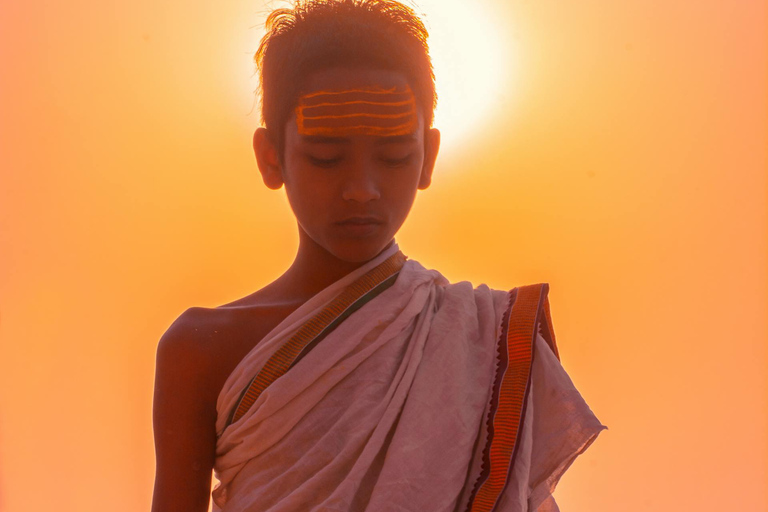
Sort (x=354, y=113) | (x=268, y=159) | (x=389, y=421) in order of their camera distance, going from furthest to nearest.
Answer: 1. (x=268, y=159)
2. (x=354, y=113)
3. (x=389, y=421)

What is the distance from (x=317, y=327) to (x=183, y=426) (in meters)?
0.29

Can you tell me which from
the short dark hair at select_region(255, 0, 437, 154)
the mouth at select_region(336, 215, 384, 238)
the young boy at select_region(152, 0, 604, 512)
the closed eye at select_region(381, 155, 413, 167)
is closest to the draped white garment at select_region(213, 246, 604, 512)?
the young boy at select_region(152, 0, 604, 512)

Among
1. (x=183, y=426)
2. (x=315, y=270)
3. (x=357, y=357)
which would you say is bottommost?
(x=183, y=426)

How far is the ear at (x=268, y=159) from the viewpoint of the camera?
1464 mm

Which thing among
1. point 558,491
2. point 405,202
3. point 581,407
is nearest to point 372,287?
point 405,202

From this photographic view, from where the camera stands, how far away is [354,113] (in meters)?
1.33

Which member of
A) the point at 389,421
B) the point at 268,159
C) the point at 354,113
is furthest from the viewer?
the point at 268,159

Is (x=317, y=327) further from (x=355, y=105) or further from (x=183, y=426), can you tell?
(x=355, y=105)

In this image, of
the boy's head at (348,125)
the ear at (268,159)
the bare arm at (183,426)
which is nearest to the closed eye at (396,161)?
the boy's head at (348,125)

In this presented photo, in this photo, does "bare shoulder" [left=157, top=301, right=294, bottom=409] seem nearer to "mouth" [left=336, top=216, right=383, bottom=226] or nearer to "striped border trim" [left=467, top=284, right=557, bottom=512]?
"mouth" [left=336, top=216, right=383, bottom=226]

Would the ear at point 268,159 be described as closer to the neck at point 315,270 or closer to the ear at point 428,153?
the neck at point 315,270

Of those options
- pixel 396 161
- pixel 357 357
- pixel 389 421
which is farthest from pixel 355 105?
pixel 389 421

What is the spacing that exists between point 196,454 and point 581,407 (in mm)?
668

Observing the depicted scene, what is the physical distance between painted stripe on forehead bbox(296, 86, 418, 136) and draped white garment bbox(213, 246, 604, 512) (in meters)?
0.31
